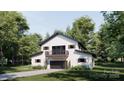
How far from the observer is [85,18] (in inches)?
1271

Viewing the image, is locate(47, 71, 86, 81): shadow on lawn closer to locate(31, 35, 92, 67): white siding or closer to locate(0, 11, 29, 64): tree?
locate(31, 35, 92, 67): white siding

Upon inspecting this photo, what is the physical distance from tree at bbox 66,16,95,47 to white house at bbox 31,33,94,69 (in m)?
5.83

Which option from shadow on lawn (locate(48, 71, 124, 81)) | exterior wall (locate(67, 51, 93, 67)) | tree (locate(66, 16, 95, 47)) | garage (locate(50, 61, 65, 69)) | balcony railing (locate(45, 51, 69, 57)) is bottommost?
shadow on lawn (locate(48, 71, 124, 81))

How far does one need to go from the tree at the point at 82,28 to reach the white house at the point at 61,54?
230 inches

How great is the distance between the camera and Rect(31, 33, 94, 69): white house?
2723 cm

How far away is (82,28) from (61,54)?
7.84 m

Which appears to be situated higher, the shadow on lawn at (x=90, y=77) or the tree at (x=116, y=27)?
the tree at (x=116, y=27)

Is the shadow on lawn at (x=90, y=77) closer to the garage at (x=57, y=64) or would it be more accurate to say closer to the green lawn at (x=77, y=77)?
the green lawn at (x=77, y=77)

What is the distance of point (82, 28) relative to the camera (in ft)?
112

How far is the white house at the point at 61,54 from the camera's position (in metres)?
27.2

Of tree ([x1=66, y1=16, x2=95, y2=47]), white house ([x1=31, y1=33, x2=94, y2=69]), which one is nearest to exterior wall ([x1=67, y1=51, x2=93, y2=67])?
white house ([x1=31, y1=33, x2=94, y2=69])

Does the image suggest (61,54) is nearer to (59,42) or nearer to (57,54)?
(57,54)

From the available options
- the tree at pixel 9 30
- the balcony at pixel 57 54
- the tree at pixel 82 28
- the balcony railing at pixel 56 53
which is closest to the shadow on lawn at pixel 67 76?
the balcony at pixel 57 54
